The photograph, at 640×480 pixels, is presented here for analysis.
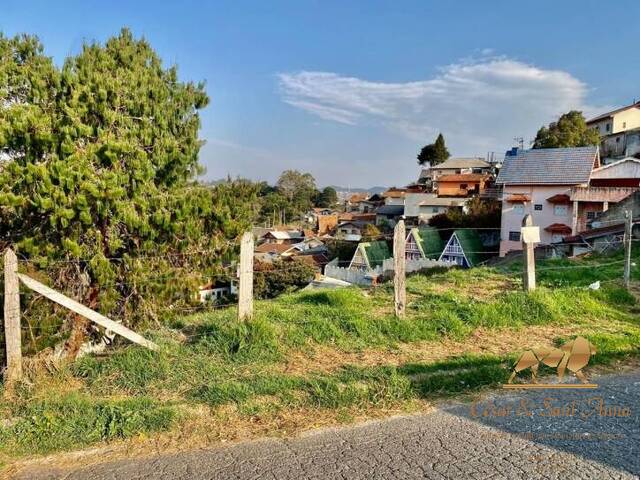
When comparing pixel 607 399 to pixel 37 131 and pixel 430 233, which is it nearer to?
pixel 37 131

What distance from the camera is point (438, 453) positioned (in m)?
3.01

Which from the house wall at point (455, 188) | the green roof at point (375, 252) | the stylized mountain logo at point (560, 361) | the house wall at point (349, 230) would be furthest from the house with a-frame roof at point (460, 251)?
the stylized mountain logo at point (560, 361)

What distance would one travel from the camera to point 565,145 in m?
39.2

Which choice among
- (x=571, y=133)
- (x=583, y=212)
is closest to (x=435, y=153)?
(x=571, y=133)

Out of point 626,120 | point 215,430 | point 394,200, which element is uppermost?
point 626,120

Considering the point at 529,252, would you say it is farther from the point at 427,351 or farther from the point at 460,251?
the point at 460,251

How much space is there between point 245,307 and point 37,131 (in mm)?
3360

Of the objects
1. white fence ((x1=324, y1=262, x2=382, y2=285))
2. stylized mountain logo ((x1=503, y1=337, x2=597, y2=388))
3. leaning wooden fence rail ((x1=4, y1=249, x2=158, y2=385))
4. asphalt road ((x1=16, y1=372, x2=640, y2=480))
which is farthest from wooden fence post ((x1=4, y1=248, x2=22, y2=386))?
white fence ((x1=324, y1=262, x2=382, y2=285))

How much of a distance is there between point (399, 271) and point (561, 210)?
31436mm

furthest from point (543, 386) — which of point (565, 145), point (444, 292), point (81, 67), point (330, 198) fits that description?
point (330, 198)

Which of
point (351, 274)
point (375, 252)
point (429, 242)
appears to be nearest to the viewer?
point (351, 274)

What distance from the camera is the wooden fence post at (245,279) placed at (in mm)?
5012

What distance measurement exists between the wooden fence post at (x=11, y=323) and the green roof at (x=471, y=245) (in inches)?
1138

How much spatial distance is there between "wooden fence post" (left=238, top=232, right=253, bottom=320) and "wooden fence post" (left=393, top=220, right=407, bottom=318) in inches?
73.1
